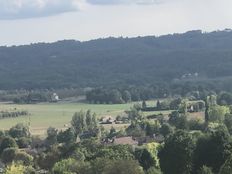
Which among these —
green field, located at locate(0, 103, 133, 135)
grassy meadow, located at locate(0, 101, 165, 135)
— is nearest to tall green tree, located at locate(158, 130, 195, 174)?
grassy meadow, located at locate(0, 101, 165, 135)

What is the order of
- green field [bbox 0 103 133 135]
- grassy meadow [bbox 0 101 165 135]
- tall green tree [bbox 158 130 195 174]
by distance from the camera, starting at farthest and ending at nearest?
green field [bbox 0 103 133 135] < grassy meadow [bbox 0 101 165 135] < tall green tree [bbox 158 130 195 174]

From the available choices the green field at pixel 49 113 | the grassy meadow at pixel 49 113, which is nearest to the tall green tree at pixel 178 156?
the grassy meadow at pixel 49 113

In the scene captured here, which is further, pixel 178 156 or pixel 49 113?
pixel 49 113

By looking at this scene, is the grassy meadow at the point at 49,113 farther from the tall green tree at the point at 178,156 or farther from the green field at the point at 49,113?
the tall green tree at the point at 178,156

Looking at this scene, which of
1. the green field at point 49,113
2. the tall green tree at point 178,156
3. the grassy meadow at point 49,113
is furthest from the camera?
the green field at point 49,113

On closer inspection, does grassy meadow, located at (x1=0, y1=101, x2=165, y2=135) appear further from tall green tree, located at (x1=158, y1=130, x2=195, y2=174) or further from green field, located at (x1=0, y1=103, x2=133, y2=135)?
tall green tree, located at (x1=158, y1=130, x2=195, y2=174)

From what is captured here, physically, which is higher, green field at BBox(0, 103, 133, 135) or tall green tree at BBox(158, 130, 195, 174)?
tall green tree at BBox(158, 130, 195, 174)

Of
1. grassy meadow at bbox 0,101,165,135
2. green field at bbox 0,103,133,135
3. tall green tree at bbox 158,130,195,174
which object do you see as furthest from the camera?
green field at bbox 0,103,133,135

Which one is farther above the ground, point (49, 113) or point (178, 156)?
point (178, 156)

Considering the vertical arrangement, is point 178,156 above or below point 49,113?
above

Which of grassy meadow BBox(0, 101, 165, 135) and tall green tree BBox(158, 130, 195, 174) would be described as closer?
tall green tree BBox(158, 130, 195, 174)

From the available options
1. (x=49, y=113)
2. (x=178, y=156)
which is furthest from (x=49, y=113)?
(x=178, y=156)

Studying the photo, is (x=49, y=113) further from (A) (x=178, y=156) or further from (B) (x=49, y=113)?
(A) (x=178, y=156)
